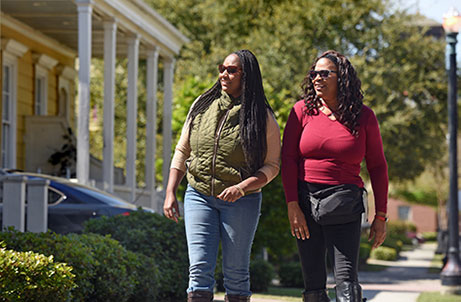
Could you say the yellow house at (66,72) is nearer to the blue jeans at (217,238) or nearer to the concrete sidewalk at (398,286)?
the concrete sidewalk at (398,286)

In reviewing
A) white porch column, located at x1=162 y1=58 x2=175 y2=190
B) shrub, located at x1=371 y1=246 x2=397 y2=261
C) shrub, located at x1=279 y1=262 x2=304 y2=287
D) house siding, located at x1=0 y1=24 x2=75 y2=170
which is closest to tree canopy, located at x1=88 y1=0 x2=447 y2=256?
white porch column, located at x1=162 y1=58 x2=175 y2=190

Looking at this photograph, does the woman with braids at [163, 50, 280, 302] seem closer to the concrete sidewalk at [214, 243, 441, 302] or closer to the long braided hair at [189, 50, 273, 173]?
the long braided hair at [189, 50, 273, 173]

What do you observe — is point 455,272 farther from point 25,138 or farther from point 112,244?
point 25,138

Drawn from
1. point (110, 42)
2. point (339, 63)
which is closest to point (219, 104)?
point (339, 63)

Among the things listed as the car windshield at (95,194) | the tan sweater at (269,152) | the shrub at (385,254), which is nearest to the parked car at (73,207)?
the car windshield at (95,194)

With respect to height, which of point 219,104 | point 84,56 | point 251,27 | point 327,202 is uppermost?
point 251,27

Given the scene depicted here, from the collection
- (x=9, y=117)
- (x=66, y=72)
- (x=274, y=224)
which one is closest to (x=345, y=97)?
(x=274, y=224)

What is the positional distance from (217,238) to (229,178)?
0.39 meters

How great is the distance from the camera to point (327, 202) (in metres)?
5.40

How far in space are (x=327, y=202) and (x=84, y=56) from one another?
1044 cm

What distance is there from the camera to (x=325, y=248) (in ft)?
18.3

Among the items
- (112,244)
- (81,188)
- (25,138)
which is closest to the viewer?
(112,244)

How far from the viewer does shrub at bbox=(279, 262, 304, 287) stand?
55.1 feet

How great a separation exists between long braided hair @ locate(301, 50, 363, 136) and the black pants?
466mm
